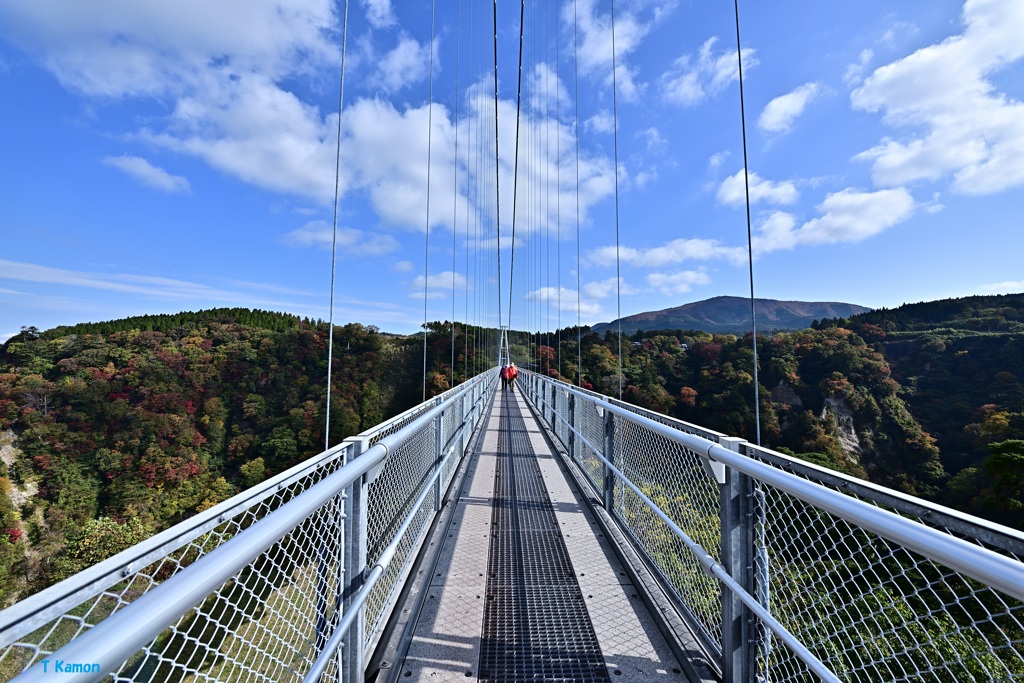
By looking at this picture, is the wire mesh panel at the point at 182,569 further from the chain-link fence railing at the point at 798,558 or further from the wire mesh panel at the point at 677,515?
the wire mesh panel at the point at 677,515

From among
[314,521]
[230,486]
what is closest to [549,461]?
[314,521]

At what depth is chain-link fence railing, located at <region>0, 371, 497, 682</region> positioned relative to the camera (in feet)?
1.71

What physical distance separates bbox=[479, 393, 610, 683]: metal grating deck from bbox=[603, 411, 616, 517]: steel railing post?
422 mm

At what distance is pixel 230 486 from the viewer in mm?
26531

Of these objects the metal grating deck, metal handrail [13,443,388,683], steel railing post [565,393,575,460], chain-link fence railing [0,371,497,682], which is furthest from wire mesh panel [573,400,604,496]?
metal handrail [13,443,388,683]

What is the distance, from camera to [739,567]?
4.75ft

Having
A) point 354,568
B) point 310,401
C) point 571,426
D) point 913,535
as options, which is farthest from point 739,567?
point 310,401

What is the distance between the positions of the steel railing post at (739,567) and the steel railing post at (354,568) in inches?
48.2

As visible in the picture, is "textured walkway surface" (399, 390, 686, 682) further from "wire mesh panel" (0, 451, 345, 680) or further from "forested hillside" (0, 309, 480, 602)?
"forested hillside" (0, 309, 480, 602)

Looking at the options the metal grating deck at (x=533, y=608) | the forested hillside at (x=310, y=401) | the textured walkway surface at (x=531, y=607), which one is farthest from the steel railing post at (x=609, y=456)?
the forested hillside at (x=310, y=401)

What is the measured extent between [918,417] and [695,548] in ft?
94.4

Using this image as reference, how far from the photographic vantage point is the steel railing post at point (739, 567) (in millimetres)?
1442

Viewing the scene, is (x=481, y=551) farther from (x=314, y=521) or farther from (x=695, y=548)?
(x=314, y=521)

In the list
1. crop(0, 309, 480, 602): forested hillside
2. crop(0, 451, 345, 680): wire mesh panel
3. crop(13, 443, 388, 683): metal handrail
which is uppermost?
crop(13, 443, 388, 683): metal handrail
